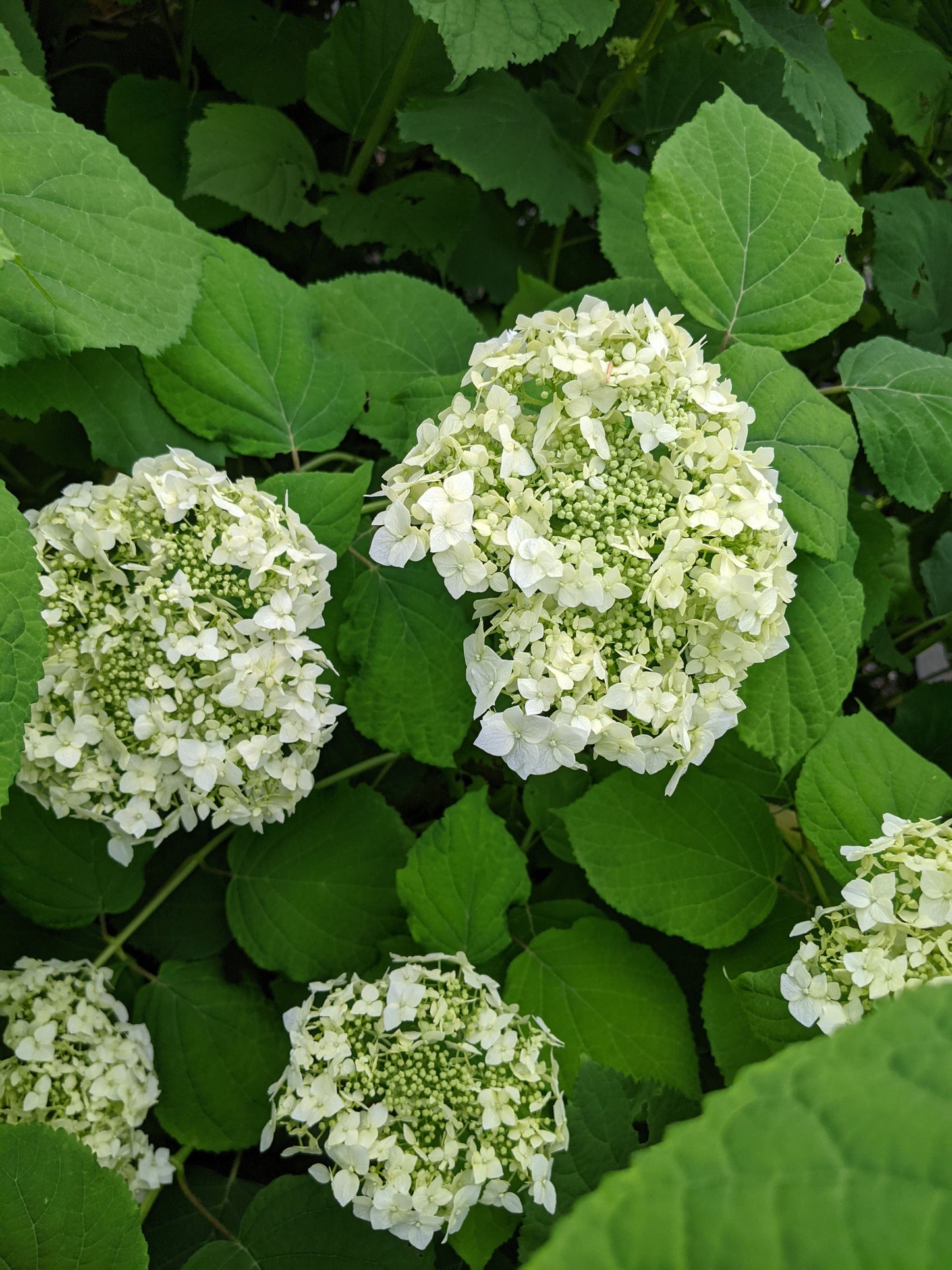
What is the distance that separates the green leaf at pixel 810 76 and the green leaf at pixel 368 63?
49cm

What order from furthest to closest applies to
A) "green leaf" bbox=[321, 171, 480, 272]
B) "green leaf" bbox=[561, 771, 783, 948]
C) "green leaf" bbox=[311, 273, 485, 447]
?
"green leaf" bbox=[321, 171, 480, 272] < "green leaf" bbox=[311, 273, 485, 447] < "green leaf" bbox=[561, 771, 783, 948]

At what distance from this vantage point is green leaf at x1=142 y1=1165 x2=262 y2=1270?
1.19m

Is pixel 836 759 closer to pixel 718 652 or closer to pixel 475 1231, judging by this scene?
pixel 718 652

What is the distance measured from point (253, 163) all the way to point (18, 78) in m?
0.37

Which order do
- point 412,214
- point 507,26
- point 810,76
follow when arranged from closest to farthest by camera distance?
1. point 507,26
2. point 810,76
3. point 412,214

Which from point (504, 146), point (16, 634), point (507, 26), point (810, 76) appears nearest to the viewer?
point (16, 634)

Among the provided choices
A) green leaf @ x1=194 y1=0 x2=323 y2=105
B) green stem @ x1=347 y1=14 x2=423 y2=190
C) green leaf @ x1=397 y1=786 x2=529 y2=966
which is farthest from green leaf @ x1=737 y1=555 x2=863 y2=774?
green leaf @ x1=194 y1=0 x2=323 y2=105

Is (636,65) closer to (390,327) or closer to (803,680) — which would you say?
(390,327)

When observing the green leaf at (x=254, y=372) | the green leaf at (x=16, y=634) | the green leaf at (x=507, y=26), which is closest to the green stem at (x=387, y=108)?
the green leaf at (x=507, y=26)

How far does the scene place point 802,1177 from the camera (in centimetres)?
29

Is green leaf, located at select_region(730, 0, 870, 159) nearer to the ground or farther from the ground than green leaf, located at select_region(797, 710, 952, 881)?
farther from the ground

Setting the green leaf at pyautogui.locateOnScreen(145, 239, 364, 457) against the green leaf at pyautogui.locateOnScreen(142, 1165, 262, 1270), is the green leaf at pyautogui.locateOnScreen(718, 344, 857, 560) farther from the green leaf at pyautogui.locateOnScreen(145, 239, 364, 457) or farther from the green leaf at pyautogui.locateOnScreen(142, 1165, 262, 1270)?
the green leaf at pyautogui.locateOnScreen(142, 1165, 262, 1270)

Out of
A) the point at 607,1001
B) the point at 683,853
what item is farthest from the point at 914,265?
the point at 607,1001

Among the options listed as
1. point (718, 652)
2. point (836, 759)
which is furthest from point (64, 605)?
point (836, 759)
